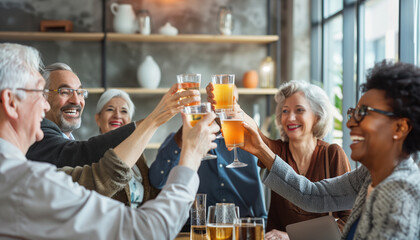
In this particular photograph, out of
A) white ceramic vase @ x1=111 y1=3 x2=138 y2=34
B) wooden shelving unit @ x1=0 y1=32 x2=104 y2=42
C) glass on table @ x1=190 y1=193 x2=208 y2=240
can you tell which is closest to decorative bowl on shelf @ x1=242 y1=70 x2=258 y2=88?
white ceramic vase @ x1=111 y1=3 x2=138 y2=34

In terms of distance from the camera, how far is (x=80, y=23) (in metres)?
4.98

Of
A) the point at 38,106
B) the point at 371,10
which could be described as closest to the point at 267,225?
the point at 38,106

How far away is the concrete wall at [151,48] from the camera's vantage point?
494 centimetres

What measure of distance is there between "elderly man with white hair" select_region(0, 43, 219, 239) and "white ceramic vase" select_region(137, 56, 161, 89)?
325 cm

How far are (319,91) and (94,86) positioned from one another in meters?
2.76

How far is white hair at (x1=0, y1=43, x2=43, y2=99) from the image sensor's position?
146cm

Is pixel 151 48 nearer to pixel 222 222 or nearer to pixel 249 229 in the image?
pixel 222 222

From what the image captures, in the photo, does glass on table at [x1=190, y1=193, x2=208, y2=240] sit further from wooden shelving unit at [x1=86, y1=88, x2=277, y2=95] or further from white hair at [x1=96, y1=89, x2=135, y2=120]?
wooden shelving unit at [x1=86, y1=88, x2=277, y2=95]

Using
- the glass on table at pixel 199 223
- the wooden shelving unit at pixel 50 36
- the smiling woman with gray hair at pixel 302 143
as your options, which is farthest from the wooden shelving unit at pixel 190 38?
the glass on table at pixel 199 223

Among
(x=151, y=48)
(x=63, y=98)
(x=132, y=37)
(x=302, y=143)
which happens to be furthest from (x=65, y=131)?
(x=151, y=48)

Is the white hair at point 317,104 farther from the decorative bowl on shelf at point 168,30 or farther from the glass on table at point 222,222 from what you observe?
the decorative bowl on shelf at point 168,30

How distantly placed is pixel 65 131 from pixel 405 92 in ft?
6.28

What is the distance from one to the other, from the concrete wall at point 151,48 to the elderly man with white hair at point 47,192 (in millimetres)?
3526

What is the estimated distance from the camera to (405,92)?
1.54 meters
